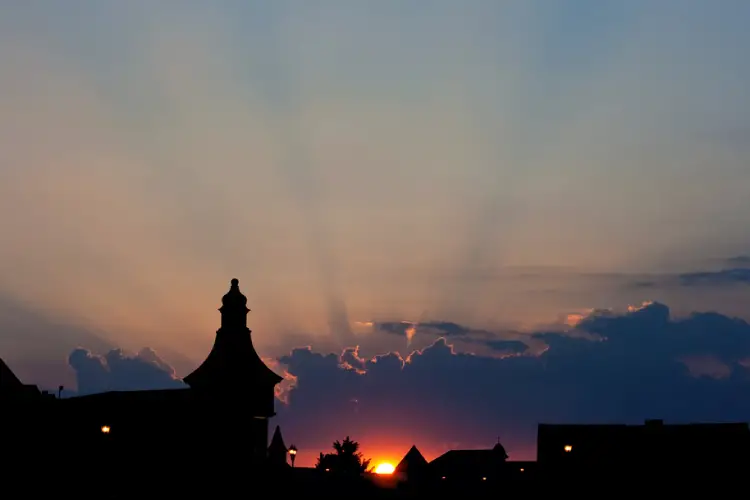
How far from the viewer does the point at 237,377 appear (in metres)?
112

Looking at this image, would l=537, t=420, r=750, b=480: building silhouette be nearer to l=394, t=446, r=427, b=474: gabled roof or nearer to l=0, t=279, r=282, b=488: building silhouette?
l=0, t=279, r=282, b=488: building silhouette

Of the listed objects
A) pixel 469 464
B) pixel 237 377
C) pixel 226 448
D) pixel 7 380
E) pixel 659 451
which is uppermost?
pixel 469 464

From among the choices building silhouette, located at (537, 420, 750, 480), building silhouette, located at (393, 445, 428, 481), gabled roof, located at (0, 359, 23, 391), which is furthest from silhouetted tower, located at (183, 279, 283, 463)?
building silhouette, located at (393, 445, 428, 481)

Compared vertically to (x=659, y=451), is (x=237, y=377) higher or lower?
higher

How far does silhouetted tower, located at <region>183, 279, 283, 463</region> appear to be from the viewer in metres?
110

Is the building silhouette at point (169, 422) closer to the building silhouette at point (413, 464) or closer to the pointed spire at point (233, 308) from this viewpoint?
the pointed spire at point (233, 308)

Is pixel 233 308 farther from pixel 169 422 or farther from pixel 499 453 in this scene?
pixel 499 453

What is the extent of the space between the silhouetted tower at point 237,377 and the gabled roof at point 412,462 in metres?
79.1

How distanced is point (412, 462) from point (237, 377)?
292 feet

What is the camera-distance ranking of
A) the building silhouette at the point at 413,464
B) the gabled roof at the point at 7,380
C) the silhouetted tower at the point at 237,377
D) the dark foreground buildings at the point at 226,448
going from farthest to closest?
the building silhouette at the point at 413,464 → the silhouetted tower at the point at 237,377 → the gabled roof at the point at 7,380 → the dark foreground buildings at the point at 226,448

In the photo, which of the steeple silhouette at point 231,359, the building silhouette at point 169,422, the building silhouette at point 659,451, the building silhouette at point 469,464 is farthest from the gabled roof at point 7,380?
the building silhouette at point 469,464

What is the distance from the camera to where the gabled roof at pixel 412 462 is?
620 feet

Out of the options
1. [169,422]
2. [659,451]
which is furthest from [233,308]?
[659,451]

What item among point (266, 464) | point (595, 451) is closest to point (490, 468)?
point (595, 451)
